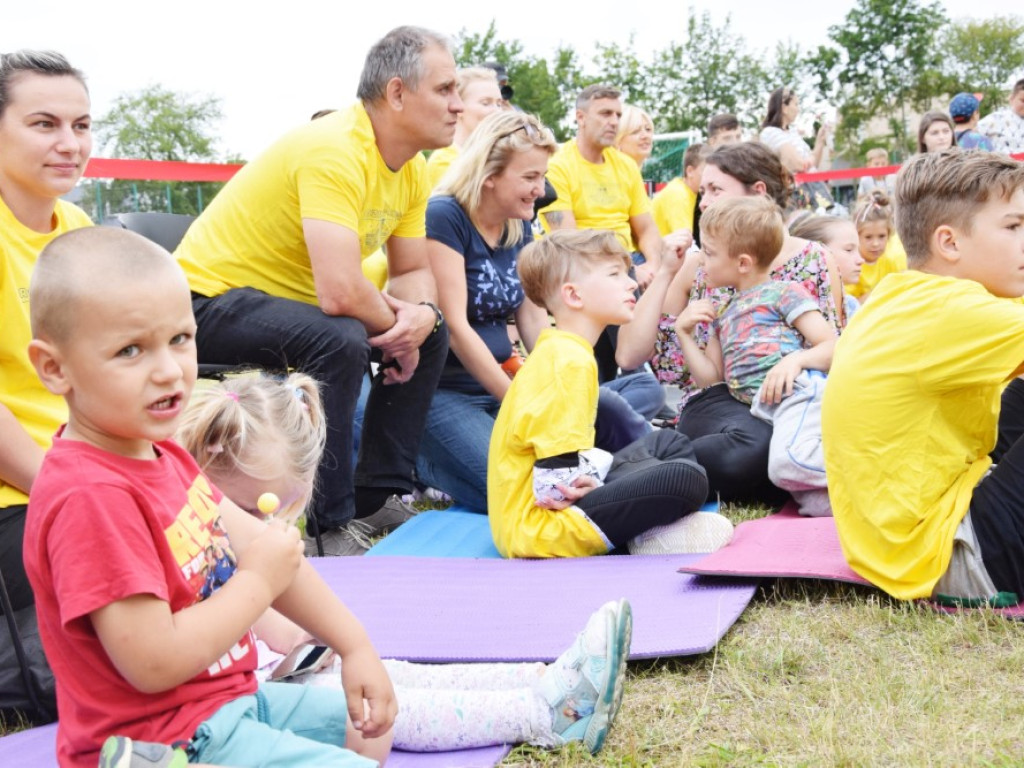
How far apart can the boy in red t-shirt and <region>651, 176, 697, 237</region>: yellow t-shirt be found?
5785 mm

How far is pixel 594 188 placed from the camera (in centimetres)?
636

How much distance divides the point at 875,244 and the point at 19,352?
490 cm

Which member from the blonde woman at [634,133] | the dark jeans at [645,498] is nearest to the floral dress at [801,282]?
the dark jeans at [645,498]

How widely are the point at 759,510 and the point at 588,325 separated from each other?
1.02 meters

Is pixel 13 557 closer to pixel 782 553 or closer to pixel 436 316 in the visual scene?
pixel 436 316

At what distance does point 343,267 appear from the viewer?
3463mm

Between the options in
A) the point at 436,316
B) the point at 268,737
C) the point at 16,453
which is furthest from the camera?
the point at 436,316

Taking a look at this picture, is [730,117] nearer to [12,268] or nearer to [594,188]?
[594,188]

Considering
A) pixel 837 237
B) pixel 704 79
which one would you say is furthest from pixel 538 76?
pixel 837 237

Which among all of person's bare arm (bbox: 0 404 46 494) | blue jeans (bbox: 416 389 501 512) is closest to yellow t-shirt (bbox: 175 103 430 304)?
blue jeans (bbox: 416 389 501 512)

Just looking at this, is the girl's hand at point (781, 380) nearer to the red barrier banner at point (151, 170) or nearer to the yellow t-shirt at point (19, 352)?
the yellow t-shirt at point (19, 352)

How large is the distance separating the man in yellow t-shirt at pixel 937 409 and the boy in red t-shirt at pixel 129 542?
164cm

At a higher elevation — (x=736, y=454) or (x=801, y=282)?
(x=801, y=282)

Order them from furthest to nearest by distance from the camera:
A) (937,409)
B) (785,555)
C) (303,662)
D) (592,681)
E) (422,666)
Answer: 1. (785,555)
2. (937,409)
3. (422,666)
4. (303,662)
5. (592,681)
